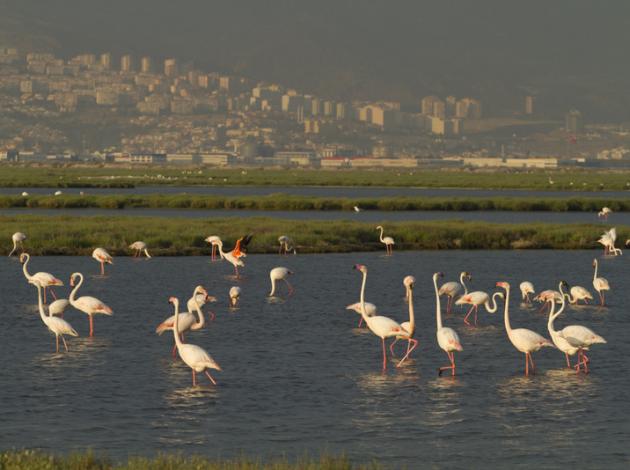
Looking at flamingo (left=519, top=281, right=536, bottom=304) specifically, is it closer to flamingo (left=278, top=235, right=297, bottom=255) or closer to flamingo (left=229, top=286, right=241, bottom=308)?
flamingo (left=229, top=286, right=241, bottom=308)

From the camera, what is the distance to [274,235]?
187 feet

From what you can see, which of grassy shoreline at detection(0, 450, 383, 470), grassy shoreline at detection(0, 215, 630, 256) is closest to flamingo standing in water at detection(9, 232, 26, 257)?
grassy shoreline at detection(0, 215, 630, 256)

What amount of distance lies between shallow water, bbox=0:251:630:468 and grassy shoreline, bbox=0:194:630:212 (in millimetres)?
55605

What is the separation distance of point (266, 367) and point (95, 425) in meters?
5.90

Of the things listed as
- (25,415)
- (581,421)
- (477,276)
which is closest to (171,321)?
(25,415)

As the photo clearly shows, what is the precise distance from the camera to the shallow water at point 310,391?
19219mm

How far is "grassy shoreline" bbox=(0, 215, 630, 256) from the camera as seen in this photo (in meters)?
52.8

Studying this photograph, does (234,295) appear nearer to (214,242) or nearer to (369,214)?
(214,242)

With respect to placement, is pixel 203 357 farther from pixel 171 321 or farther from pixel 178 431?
pixel 171 321

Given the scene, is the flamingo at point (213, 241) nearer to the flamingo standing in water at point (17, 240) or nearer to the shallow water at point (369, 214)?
the flamingo standing in water at point (17, 240)

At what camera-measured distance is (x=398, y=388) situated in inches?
926

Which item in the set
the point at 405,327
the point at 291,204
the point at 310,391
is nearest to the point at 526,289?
the point at 405,327

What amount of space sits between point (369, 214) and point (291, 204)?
28.6ft

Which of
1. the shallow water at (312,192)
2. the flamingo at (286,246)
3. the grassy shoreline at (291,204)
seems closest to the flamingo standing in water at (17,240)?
the flamingo at (286,246)
